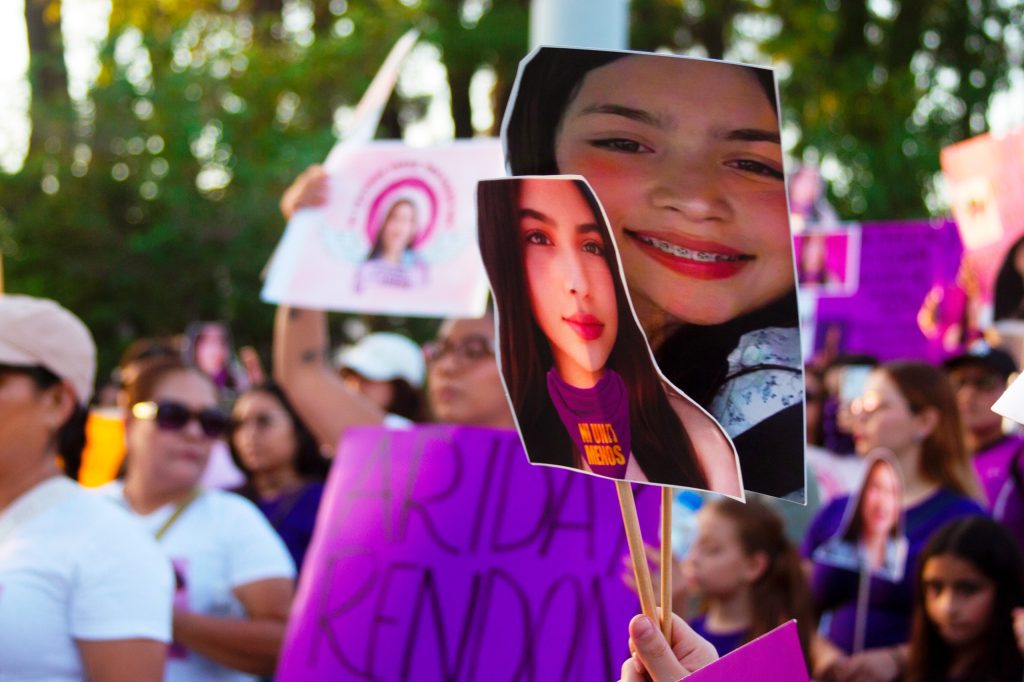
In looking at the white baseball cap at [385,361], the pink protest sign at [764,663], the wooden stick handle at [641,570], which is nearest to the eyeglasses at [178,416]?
the white baseball cap at [385,361]

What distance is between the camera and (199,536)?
3.47 metres

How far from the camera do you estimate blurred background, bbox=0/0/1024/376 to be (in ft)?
40.1

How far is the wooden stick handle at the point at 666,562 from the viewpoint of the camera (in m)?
1.78

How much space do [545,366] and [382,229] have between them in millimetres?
2160

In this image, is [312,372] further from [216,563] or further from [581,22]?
[581,22]

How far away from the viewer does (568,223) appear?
183 centimetres

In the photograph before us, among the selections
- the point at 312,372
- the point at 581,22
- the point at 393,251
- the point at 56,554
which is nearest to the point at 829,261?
the point at 581,22

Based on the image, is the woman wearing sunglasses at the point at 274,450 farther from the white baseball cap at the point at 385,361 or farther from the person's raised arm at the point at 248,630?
the person's raised arm at the point at 248,630

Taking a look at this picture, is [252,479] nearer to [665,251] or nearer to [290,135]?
[665,251]

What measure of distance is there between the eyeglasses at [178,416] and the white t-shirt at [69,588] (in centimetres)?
102

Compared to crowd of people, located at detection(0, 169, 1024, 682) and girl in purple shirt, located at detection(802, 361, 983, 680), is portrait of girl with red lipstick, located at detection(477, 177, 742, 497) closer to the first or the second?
crowd of people, located at detection(0, 169, 1024, 682)

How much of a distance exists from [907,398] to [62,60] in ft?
34.4

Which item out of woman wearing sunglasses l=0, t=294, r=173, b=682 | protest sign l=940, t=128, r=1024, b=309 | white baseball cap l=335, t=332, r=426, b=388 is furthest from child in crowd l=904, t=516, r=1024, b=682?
white baseball cap l=335, t=332, r=426, b=388

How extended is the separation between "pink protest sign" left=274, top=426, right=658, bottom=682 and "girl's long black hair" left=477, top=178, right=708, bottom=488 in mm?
806
